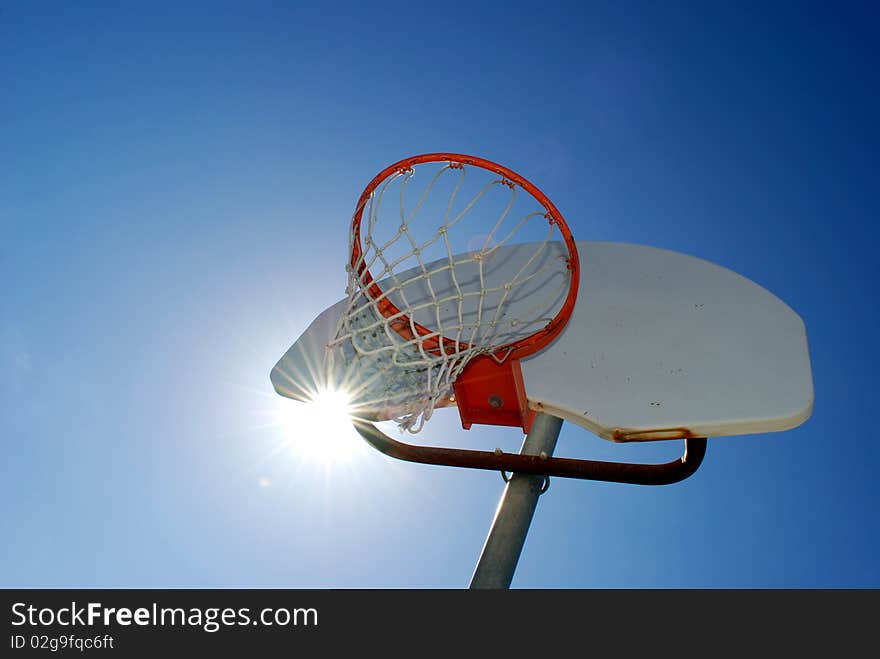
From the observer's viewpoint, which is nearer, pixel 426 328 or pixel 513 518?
pixel 513 518

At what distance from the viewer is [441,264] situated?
8.55ft

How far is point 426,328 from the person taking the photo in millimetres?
2340

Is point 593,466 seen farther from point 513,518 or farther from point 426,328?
point 426,328

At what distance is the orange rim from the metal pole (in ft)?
0.90

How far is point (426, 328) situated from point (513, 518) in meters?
0.70

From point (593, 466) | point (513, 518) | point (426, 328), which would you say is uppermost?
point (426, 328)

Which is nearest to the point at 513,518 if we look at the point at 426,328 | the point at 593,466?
the point at 593,466

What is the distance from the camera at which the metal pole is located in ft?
A: 6.52

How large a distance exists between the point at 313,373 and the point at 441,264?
2.13 ft
